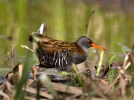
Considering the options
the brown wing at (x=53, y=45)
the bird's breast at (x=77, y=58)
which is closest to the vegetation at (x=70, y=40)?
the bird's breast at (x=77, y=58)

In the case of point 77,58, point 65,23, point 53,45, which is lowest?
point 77,58

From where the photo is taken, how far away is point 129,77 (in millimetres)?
4328

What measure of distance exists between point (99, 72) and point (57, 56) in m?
0.76

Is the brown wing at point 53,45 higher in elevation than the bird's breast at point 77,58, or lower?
higher

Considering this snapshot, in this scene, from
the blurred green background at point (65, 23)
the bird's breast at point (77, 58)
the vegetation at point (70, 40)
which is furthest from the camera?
the blurred green background at point (65, 23)

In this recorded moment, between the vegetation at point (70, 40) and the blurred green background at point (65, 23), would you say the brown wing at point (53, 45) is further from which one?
the blurred green background at point (65, 23)

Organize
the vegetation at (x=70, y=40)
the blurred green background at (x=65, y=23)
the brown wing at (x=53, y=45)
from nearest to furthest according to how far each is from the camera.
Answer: the vegetation at (x=70, y=40), the brown wing at (x=53, y=45), the blurred green background at (x=65, y=23)

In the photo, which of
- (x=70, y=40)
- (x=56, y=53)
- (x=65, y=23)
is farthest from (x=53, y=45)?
(x=65, y=23)

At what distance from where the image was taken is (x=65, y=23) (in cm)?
1270

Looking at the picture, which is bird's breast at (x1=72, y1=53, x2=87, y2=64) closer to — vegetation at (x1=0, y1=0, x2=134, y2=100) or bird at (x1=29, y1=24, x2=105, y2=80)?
bird at (x1=29, y1=24, x2=105, y2=80)

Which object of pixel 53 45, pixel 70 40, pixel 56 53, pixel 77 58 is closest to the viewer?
pixel 53 45

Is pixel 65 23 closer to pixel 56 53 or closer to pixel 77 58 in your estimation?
pixel 77 58

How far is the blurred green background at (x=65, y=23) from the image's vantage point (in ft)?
29.5

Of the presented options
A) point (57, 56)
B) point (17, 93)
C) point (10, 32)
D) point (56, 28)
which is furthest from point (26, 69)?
point (56, 28)
